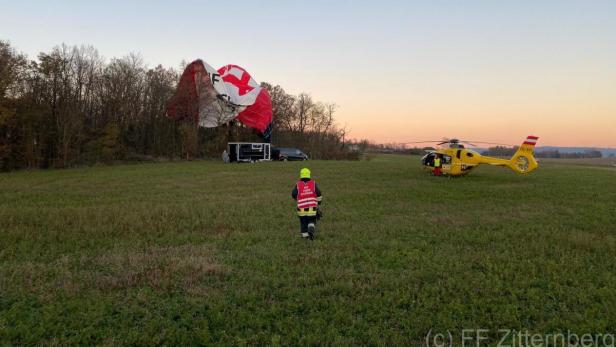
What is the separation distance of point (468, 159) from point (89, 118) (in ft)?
128

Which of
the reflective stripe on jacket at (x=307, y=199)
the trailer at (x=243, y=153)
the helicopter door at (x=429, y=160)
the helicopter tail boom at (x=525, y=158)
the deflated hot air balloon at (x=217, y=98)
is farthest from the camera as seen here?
the deflated hot air balloon at (x=217, y=98)

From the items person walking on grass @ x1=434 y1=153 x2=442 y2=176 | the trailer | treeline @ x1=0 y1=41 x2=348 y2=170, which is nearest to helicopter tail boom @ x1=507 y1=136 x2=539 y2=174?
person walking on grass @ x1=434 y1=153 x2=442 y2=176

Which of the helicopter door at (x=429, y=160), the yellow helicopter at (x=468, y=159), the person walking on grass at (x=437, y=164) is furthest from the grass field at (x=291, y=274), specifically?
the helicopter door at (x=429, y=160)

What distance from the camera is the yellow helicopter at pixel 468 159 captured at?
72.1ft

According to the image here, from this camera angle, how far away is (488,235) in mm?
9258

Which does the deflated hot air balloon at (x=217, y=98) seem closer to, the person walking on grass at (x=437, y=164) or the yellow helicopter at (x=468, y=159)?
the yellow helicopter at (x=468, y=159)

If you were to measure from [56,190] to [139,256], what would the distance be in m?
13.0

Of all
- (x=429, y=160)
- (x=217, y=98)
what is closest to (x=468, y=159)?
(x=429, y=160)

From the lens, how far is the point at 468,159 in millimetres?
23016

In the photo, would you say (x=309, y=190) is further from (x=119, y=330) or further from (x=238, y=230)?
(x=119, y=330)

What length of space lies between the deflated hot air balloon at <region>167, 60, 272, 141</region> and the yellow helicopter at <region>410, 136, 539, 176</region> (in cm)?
2916

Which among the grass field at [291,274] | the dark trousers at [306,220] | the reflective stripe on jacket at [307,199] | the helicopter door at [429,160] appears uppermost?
the helicopter door at [429,160]

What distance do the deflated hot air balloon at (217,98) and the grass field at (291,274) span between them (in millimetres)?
32780

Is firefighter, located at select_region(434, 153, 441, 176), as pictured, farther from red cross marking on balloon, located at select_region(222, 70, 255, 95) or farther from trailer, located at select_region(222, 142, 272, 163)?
red cross marking on balloon, located at select_region(222, 70, 255, 95)
